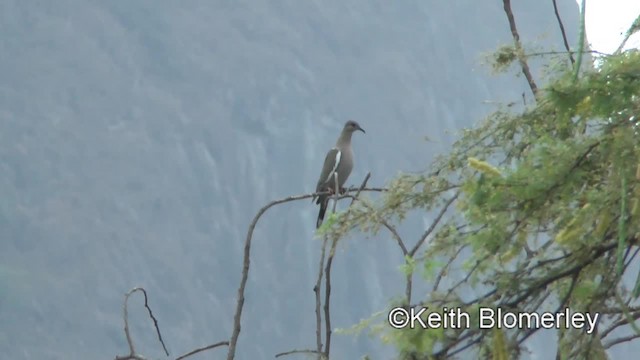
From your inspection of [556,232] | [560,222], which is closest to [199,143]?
[556,232]

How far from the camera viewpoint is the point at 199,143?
51812mm

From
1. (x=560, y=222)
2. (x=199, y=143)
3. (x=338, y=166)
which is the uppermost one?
(x=199, y=143)

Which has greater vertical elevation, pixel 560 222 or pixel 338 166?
pixel 338 166

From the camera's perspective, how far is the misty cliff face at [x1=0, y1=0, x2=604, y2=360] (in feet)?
137

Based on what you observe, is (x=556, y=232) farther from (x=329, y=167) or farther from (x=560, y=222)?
(x=329, y=167)

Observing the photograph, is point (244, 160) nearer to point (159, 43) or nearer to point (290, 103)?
point (290, 103)

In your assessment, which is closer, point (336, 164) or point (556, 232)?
point (556, 232)

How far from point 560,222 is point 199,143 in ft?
157

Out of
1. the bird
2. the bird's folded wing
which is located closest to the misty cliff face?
the bird

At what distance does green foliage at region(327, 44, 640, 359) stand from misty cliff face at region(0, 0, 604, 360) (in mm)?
33055

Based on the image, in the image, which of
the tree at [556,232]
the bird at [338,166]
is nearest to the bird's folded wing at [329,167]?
the bird at [338,166]

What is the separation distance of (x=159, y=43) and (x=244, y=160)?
8550 millimetres

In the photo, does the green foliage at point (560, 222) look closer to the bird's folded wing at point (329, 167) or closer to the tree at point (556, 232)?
the tree at point (556, 232)

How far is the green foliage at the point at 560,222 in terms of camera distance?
12.9 feet
